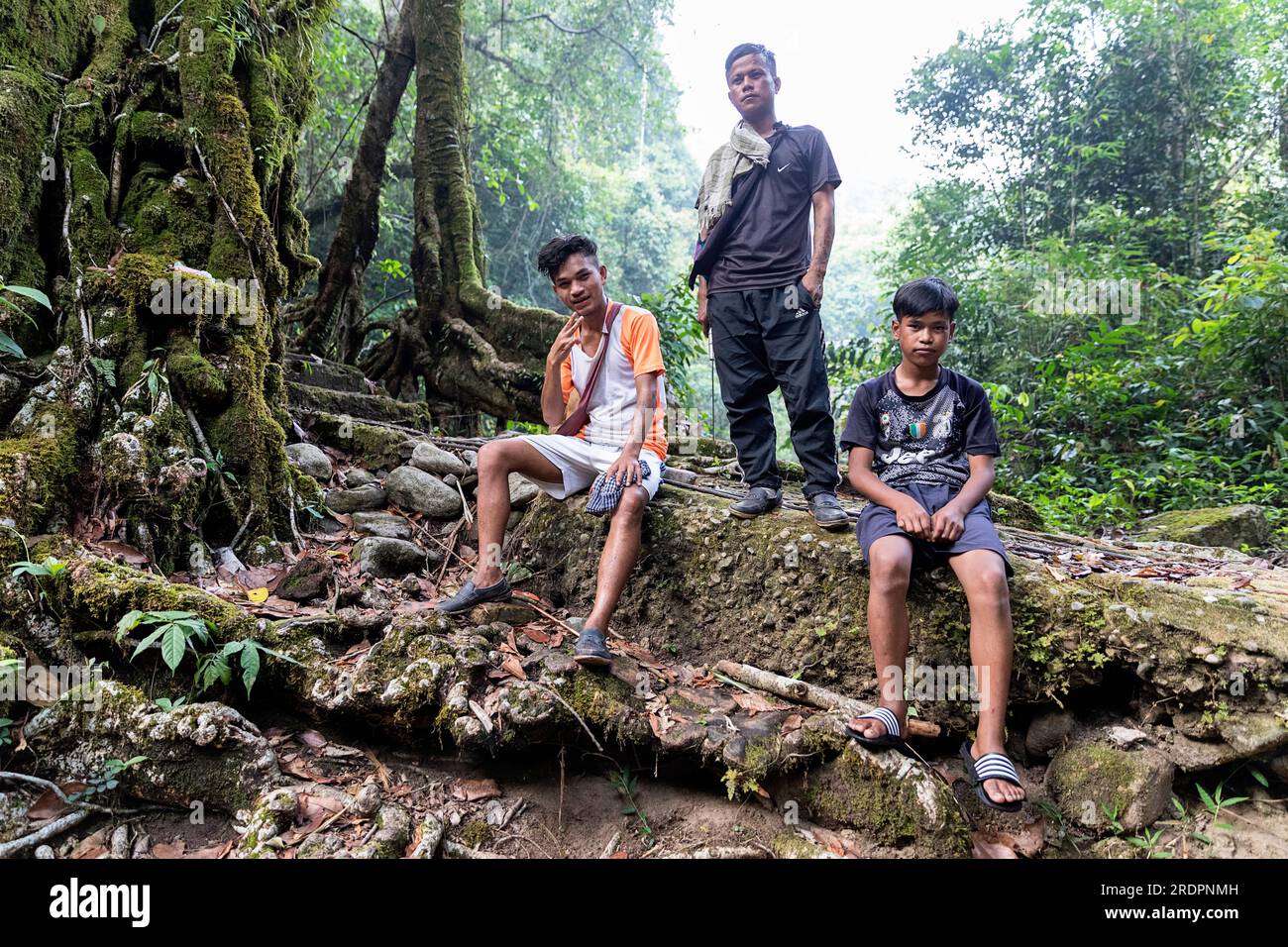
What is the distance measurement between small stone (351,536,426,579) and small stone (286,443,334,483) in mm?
826

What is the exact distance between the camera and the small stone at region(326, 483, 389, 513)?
4355mm

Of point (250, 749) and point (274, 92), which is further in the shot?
point (274, 92)

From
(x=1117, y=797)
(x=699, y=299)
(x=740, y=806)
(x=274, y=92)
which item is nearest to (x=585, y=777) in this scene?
(x=740, y=806)

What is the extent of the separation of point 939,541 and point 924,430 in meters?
0.55

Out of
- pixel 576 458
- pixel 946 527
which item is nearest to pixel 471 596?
pixel 576 458

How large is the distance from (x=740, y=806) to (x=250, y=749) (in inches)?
68.9

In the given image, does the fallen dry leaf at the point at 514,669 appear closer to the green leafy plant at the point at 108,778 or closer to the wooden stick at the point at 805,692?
the wooden stick at the point at 805,692

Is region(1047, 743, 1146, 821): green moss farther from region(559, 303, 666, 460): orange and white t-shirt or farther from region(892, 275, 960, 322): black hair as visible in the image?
region(559, 303, 666, 460): orange and white t-shirt

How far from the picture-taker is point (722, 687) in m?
3.04

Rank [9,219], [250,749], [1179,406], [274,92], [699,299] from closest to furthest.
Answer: [250,749] → [9,219] → [699,299] → [274,92] → [1179,406]

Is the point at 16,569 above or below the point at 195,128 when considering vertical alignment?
below

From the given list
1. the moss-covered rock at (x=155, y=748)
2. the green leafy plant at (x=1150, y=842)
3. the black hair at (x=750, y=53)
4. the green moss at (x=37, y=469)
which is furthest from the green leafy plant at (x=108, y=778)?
the black hair at (x=750, y=53)
